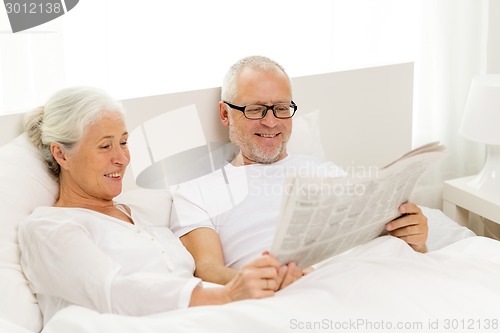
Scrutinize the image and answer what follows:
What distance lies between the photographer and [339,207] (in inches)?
56.2

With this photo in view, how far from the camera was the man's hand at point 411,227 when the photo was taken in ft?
5.57

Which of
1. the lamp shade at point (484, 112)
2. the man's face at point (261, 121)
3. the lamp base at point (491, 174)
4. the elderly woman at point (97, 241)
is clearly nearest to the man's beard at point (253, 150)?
the man's face at point (261, 121)

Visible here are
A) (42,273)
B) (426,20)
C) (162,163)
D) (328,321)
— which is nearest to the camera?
(328,321)

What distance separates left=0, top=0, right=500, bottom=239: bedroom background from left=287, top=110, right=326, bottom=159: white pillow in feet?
1.28

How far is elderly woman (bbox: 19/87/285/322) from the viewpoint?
1.43 m

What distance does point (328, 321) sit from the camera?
1.35 meters

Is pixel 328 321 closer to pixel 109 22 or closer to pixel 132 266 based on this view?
pixel 132 266

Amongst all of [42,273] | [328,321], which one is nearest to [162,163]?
[42,273]

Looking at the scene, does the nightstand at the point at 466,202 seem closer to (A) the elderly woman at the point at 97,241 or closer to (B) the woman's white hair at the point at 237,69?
(B) the woman's white hair at the point at 237,69

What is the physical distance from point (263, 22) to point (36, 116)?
106 cm

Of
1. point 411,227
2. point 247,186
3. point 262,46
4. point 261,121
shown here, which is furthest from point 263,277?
point 262,46

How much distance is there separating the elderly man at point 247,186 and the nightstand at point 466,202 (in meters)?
0.71

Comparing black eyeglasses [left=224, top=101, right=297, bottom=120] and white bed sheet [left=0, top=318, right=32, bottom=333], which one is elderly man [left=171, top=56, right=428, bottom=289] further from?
white bed sheet [left=0, top=318, right=32, bottom=333]

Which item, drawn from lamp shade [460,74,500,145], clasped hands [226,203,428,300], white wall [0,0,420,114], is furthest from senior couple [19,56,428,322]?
lamp shade [460,74,500,145]
